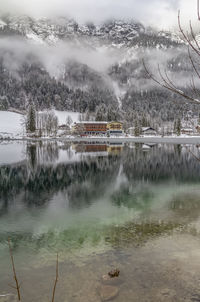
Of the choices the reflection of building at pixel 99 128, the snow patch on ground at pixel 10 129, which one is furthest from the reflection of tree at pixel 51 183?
the reflection of building at pixel 99 128

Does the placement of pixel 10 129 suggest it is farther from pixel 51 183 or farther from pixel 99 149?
pixel 51 183

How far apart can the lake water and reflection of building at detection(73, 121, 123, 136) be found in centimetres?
15211

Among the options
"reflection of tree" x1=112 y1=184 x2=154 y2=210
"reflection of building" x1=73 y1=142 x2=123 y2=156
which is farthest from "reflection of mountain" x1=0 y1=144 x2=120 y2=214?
"reflection of building" x1=73 y1=142 x2=123 y2=156

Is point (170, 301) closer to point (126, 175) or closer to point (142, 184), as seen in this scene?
point (142, 184)

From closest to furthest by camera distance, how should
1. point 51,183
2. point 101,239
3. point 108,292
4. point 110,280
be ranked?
point 108,292
point 110,280
point 101,239
point 51,183

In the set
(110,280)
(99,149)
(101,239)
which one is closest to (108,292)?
(110,280)

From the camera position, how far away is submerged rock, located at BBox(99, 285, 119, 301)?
28.8ft

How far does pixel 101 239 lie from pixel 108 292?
15.6ft

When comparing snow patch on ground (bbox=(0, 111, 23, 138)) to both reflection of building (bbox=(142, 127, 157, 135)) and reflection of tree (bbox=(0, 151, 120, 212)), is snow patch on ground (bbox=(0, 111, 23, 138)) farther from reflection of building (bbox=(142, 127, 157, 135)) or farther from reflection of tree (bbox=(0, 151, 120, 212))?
reflection of tree (bbox=(0, 151, 120, 212))

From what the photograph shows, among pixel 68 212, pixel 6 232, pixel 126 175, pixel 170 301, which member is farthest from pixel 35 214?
pixel 126 175

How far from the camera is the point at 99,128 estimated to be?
184750mm

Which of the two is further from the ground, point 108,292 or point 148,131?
point 148,131

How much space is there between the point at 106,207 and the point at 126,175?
16.4 m

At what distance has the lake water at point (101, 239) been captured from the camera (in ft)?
31.0
